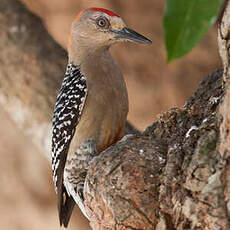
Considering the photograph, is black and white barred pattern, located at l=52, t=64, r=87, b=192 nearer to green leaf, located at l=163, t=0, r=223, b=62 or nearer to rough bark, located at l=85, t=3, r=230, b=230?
rough bark, located at l=85, t=3, r=230, b=230

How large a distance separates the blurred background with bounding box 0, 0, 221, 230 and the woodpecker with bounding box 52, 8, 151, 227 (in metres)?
2.09

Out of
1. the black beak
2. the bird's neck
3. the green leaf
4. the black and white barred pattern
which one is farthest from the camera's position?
the bird's neck

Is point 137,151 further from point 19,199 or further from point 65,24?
point 19,199

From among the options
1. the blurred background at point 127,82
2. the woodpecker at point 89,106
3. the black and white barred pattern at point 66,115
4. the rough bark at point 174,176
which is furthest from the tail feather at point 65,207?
the blurred background at point 127,82

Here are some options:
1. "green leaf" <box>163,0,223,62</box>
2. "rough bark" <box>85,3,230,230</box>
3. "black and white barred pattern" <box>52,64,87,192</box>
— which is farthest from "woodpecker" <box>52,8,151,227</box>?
"green leaf" <box>163,0,223,62</box>

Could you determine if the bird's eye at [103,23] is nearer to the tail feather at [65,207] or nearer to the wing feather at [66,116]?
the wing feather at [66,116]

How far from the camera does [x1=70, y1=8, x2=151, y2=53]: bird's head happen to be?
94.4 inches

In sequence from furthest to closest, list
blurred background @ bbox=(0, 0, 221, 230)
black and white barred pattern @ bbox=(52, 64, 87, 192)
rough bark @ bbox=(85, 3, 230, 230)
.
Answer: blurred background @ bbox=(0, 0, 221, 230), black and white barred pattern @ bbox=(52, 64, 87, 192), rough bark @ bbox=(85, 3, 230, 230)

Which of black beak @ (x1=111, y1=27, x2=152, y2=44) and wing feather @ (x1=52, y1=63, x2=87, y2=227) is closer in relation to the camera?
black beak @ (x1=111, y1=27, x2=152, y2=44)

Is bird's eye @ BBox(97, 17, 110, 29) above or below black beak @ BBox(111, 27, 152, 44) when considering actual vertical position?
above

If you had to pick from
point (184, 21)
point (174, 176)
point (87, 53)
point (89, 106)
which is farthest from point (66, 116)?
point (184, 21)

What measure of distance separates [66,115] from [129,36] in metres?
0.52

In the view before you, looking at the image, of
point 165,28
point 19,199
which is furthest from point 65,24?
point 165,28

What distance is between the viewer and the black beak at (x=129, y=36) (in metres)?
2.28
